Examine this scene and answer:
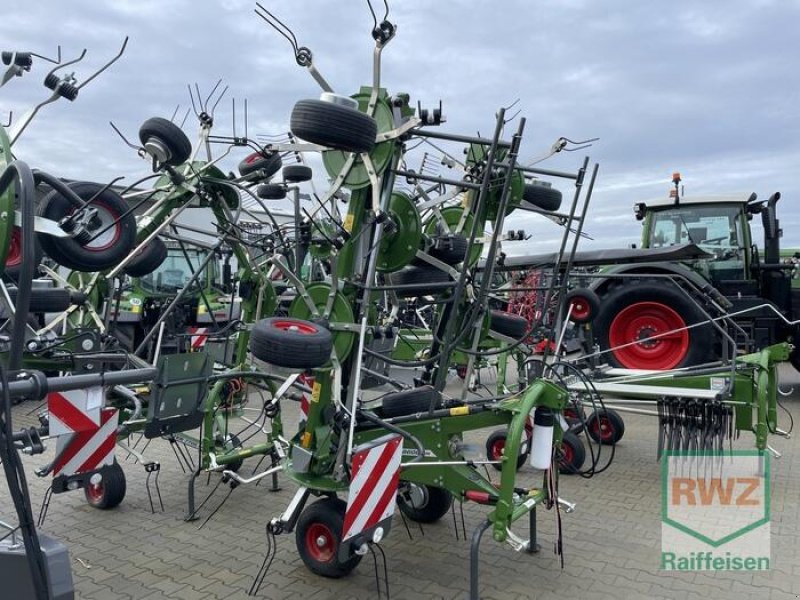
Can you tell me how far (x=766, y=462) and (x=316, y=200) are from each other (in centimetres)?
446

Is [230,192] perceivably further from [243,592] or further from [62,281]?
[243,592]

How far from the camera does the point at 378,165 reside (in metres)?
3.67

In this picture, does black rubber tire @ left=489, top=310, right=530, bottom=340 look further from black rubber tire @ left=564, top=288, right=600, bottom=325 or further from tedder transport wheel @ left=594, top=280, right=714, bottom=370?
tedder transport wheel @ left=594, top=280, right=714, bottom=370

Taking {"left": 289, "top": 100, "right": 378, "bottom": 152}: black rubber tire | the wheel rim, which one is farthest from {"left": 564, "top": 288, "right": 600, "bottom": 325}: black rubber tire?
the wheel rim

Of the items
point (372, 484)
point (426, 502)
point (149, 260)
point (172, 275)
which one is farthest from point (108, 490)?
point (172, 275)

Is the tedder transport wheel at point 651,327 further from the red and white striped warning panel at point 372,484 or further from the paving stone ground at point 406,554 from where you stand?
the red and white striped warning panel at point 372,484

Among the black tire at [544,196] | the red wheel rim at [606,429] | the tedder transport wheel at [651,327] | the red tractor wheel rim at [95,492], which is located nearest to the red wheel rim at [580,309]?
the tedder transport wheel at [651,327]

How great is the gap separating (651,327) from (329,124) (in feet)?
18.7

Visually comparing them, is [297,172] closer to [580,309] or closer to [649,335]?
[580,309]

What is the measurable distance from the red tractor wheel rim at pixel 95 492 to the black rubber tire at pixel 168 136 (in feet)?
7.74

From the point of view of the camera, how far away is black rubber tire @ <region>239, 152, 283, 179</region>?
490 centimetres

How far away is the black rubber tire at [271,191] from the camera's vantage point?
15.4 feet

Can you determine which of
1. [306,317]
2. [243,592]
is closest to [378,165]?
[306,317]

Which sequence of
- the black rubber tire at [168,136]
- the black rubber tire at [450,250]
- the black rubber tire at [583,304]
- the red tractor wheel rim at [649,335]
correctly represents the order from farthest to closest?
1. the red tractor wheel rim at [649,335]
2. the black rubber tire at [583,304]
3. the black rubber tire at [450,250]
4. the black rubber tire at [168,136]
